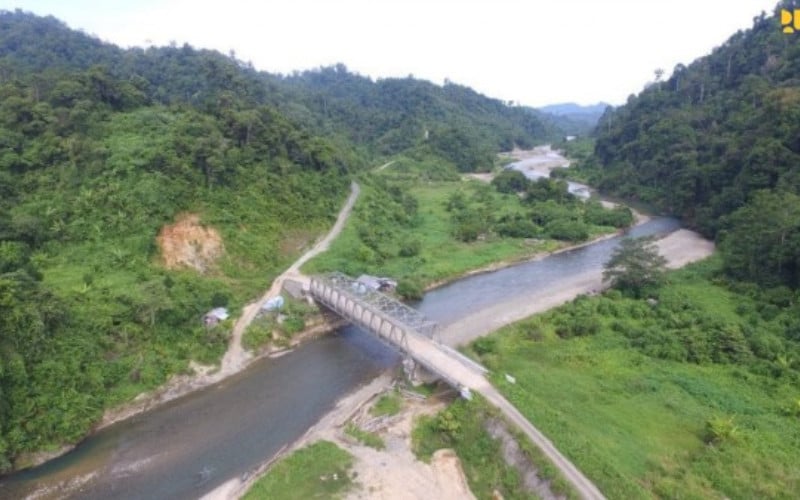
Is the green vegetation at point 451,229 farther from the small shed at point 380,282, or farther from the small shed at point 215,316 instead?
the small shed at point 215,316

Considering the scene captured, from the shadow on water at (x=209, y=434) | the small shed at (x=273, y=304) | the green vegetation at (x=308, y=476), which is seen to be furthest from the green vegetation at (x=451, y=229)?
the green vegetation at (x=308, y=476)

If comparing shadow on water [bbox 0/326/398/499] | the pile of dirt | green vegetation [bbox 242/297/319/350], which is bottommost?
shadow on water [bbox 0/326/398/499]

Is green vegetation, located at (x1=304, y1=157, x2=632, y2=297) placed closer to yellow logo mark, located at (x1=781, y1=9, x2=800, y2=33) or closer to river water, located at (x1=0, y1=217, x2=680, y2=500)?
river water, located at (x1=0, y1=217, x2=680, y2=500)

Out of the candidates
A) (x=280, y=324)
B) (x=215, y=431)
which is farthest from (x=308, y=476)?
(x=280, y=324)

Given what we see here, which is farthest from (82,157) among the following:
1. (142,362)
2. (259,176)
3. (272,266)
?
(142,362)

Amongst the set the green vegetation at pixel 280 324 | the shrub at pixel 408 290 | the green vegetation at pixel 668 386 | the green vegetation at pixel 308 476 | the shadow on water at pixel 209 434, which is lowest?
the green vegetation at pixel 668 386

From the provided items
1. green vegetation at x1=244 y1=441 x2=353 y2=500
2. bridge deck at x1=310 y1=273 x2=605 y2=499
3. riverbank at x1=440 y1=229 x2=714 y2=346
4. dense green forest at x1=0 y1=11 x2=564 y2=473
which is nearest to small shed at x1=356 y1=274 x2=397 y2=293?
bridge deck at x1=310 y1=273 x2=605 y2=499

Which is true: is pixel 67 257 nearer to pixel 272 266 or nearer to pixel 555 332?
pixel 272 266
